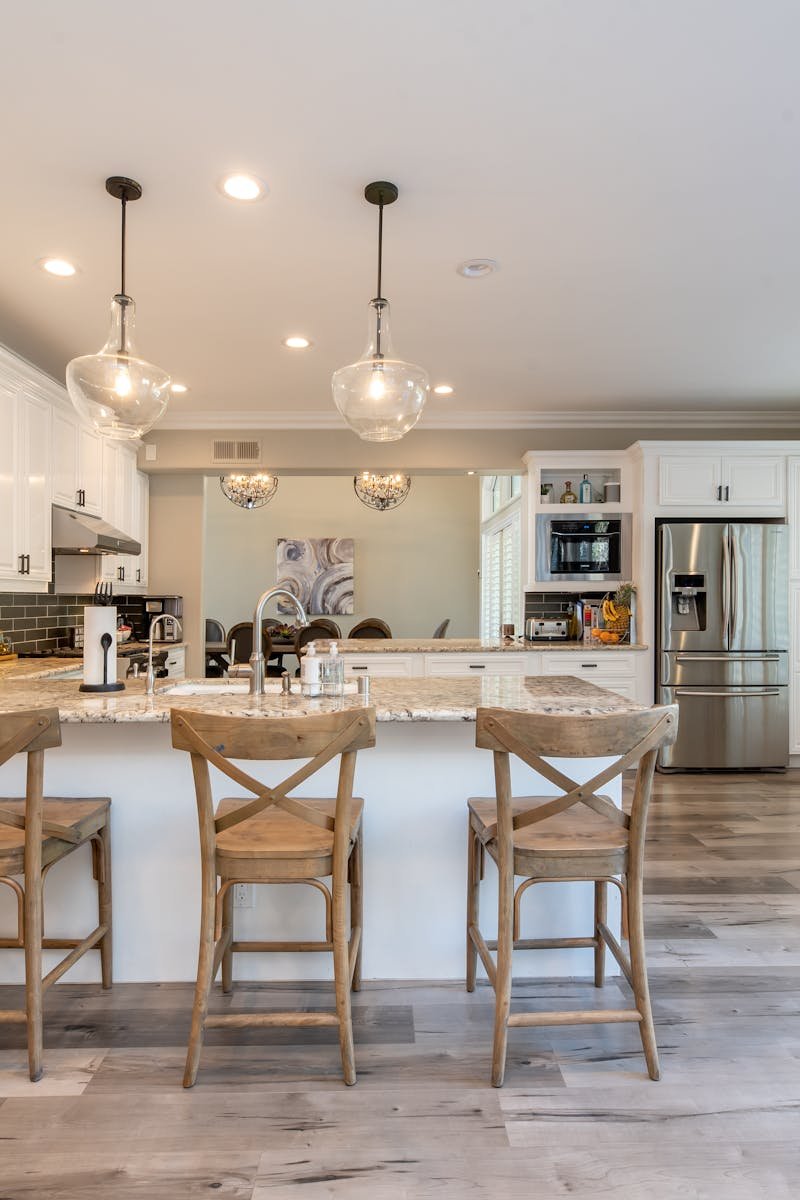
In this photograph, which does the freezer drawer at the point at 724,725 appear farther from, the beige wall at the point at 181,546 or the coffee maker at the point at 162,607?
the coffee maker at the point at 162,607

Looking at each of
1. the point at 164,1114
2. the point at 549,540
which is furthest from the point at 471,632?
the point at 164,1114

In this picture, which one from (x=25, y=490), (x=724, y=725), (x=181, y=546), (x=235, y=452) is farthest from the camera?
(x=181, y=546)

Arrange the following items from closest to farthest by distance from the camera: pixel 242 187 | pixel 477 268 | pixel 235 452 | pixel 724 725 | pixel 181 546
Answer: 1. pixel 242 187
2. pixel 477 268
3. pixel 724 725
4. pixel 235 452
5. pixel 181 546

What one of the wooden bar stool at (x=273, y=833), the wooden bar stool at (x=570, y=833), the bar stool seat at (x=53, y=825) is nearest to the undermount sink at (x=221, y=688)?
the bar stool seat at (x=53, y=825)

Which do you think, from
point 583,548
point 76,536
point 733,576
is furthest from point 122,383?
point 733,576

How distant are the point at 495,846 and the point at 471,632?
7431mm

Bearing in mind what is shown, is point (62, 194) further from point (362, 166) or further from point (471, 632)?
point (471, 632)

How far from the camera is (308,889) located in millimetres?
2270

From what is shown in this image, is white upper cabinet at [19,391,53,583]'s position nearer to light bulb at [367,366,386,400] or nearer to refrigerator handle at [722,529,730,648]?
light bulb at [367,366,386,400]

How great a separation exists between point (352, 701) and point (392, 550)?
23.4 ft

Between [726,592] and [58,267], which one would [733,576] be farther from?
[58,267]

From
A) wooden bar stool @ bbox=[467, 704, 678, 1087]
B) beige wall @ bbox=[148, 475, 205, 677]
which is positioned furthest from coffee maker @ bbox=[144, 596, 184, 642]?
wooden bar stool @ bbox=[467, 704, 678, 1087]

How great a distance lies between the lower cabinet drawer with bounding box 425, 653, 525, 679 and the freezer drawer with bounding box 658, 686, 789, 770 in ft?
3.62

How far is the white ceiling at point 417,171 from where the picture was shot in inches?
71.2
